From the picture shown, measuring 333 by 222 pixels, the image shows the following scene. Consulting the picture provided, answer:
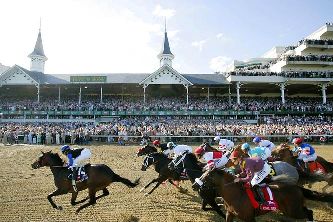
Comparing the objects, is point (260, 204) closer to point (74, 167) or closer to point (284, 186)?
point (284, 186)

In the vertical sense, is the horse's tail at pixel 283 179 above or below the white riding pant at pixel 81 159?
below

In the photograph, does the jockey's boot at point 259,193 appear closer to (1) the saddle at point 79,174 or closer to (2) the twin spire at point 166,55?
(1) the saddle at point 79,174

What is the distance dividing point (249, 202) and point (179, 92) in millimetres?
36463

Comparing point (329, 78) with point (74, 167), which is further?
point (329, 78)

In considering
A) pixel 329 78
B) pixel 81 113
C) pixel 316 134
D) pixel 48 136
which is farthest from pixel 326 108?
pixel 48 136

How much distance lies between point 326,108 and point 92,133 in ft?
86.9

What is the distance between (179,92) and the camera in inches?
1694

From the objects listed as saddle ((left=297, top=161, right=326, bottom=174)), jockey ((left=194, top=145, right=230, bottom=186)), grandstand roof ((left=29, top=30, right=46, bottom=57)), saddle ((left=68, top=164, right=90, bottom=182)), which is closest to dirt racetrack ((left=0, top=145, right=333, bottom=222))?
saddle ((left=68, top=164, right=90, bottom=182))

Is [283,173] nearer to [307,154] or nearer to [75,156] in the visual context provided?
[307,154]

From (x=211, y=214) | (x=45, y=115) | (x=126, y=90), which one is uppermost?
(x=126, y=90)

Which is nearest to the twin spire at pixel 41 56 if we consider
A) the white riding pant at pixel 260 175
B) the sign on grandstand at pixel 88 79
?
the sign on grandstand at pixel 88 79

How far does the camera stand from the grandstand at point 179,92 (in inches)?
1487

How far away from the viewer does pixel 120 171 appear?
607 inches

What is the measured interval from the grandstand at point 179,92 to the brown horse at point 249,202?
2943cm
